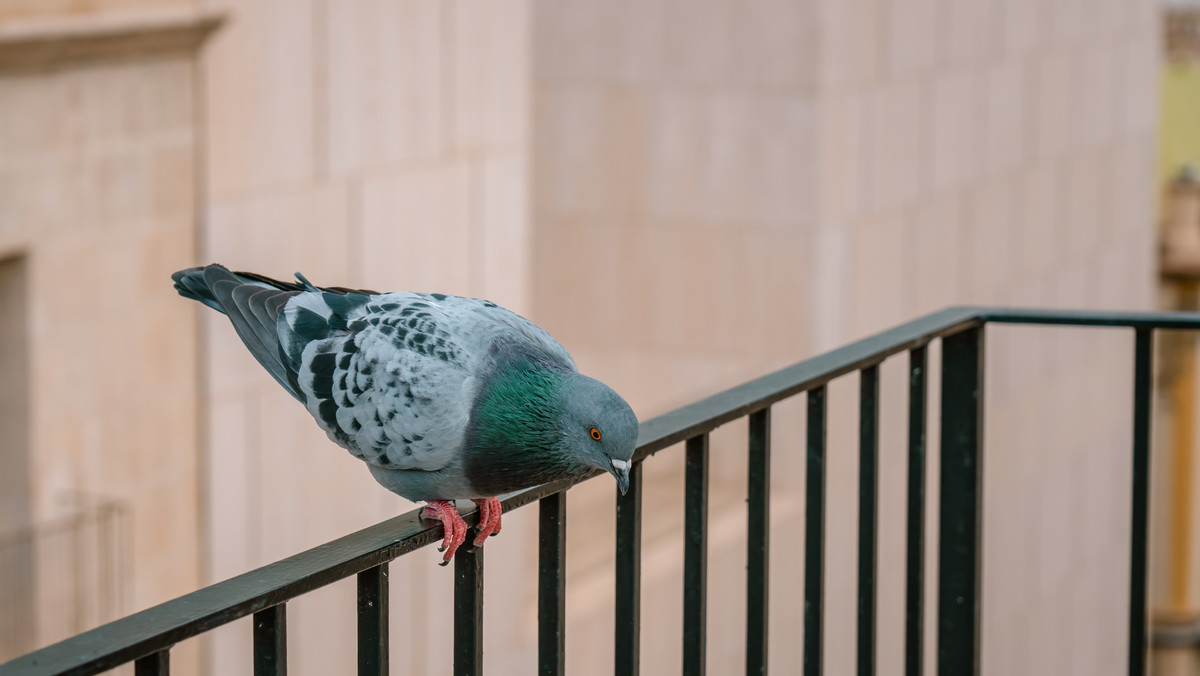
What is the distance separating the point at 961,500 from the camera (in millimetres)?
2766

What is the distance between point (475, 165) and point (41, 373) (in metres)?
2.72

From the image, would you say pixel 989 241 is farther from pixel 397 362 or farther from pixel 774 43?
pixel 397 362

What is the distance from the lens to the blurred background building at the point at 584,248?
600 cm

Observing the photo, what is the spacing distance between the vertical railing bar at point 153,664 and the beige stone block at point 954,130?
10594 millimetres

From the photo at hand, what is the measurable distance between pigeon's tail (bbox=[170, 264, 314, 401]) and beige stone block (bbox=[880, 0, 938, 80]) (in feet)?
29.4

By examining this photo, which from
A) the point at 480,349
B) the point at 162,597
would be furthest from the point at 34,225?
the point at 480,349

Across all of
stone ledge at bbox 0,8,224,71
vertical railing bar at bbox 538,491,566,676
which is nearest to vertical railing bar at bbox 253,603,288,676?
vertical railing bar at bbox 538,491,566,676

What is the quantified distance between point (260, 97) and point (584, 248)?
446 cm

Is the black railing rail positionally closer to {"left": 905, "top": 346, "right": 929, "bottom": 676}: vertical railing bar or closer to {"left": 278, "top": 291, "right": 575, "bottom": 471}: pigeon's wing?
{"left": 905, "top": 346, "right": 929, "bottom": 676}: vertical railing bar

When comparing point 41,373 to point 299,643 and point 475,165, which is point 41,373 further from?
point 475,165

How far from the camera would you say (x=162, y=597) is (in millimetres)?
6477

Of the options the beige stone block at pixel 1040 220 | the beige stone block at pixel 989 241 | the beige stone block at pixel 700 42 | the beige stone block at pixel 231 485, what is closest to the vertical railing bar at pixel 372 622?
the beige stone block at pixel 231 485

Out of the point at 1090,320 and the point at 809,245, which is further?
the point at 809,245

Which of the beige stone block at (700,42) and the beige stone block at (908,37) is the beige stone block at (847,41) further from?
the beige stone block at (700,42)
